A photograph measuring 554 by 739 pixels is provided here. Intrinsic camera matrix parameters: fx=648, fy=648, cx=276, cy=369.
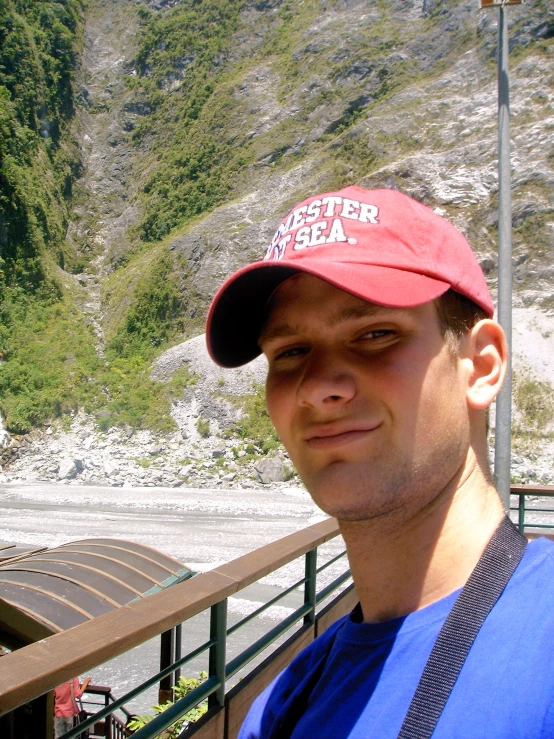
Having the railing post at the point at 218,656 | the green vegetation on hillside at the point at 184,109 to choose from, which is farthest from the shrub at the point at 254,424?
the railing post at the point at 218,656

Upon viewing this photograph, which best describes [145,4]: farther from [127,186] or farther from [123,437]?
[123,437]

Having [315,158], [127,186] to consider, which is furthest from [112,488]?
[127,186]

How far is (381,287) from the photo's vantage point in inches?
46.1

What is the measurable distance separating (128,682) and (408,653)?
8720 millimetres

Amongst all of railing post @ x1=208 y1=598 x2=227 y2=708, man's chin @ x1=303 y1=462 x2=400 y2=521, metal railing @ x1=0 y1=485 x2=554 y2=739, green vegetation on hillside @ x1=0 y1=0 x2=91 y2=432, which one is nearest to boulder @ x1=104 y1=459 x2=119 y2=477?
green vegetation on hillside @ x1=0 y1=0 x2=91 y2=432

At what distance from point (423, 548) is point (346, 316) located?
17.5 inches

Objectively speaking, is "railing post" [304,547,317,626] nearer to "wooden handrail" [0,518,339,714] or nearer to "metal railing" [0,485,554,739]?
"metal railing" [0,485,554,739]

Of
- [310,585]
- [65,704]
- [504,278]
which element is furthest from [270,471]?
[310,585]

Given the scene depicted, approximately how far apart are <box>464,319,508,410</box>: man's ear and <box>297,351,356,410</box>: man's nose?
0.23 m

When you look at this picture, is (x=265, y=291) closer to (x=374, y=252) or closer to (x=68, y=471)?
(x=374, y=252)

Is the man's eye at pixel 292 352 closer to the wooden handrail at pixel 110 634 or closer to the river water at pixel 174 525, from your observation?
the wooden handrail at pixel 110 634

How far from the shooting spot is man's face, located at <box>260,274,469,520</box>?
113cm

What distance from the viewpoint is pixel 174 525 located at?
2012 cm

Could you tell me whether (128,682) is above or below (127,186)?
below
